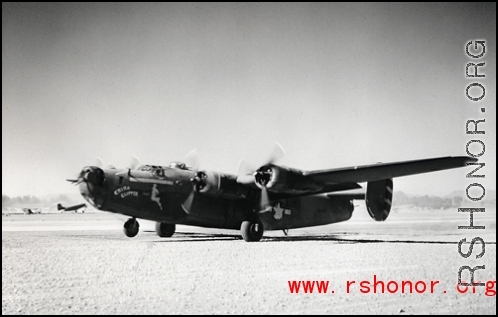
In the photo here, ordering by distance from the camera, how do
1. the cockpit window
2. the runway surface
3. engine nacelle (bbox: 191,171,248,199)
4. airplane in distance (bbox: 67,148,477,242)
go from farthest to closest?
the cockpit window, engine nacelle (bbox: 191,171,248,199), airplane in distance (bbox: 67,148,477,242), the runway surface

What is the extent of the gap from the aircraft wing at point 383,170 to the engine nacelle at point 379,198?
4.76 ft

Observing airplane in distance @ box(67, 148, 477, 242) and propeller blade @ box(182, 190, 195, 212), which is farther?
propeller blade @ box(182, 190, 195, 212)

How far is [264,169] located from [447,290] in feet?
28.7

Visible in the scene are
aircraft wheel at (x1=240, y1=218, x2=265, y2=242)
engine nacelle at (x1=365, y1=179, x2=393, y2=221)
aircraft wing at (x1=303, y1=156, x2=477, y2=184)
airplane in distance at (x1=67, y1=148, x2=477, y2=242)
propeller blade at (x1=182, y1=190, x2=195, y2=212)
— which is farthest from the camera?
engine nacelle at (x1=365, y1=179, x2=393, y2=221)

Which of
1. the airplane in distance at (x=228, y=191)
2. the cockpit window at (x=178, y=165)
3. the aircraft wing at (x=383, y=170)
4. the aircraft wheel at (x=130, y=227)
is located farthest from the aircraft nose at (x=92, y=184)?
the aircraft wing at (x=383, y=170)

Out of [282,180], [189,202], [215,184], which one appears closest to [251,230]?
[215,184]

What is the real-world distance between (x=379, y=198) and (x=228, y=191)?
19.2 ft

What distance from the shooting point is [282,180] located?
15.3 meters

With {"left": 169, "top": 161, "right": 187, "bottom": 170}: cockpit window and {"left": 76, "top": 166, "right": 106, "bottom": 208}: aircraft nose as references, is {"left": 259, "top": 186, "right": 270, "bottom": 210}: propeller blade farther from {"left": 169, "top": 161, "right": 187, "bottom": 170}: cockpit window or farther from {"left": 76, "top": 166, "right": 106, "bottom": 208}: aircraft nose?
{"left": 76, "top": 166, "right": 106, "bottom": 208}: aircraft nose

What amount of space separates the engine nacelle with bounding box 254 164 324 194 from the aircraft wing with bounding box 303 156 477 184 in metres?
0.29

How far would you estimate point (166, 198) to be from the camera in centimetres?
1672

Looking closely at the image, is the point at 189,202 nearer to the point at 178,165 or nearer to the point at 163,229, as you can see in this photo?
the point at 178,165

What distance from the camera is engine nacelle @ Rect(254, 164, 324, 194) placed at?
1532 cm

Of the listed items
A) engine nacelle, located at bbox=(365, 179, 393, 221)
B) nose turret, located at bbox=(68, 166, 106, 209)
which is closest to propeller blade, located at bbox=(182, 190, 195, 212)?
nose turret, located at bbox=(68, 166, 106, 209)
